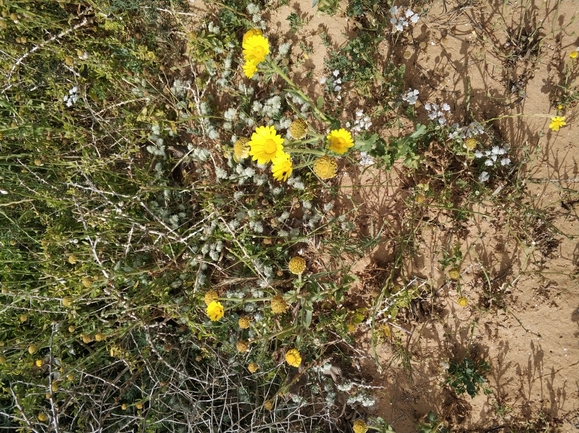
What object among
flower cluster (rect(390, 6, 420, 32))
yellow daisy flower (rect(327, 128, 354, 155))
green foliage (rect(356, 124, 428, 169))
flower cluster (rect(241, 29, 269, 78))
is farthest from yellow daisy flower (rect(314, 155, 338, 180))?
flower cluster (rect(390, 6, 420, 32))

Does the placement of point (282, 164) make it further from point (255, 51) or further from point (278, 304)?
point (278, 304)

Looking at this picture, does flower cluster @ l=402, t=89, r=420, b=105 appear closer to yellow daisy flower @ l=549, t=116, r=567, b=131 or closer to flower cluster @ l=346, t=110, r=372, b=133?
flower cluster @ l=346, t=110, r=372, b=133

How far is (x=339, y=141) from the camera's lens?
99.4 inches

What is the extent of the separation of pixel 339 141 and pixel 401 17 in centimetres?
141

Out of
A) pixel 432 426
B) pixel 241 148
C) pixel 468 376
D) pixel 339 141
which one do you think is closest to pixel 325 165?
pixel 339 141

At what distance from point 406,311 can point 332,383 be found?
2.64 feet

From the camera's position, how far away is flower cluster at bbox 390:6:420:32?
3165mm

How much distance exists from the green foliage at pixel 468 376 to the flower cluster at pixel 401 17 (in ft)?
8.26

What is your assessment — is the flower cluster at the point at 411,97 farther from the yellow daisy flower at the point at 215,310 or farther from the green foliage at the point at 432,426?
the green foliage at the point at 432,426

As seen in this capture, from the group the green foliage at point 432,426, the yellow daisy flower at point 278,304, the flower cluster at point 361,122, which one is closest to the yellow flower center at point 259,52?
the flower cluster at point 361,122

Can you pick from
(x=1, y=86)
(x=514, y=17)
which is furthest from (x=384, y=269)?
(x=1, y=86)

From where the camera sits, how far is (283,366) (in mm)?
3326

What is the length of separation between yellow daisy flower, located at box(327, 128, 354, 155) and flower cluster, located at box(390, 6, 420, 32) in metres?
1.22

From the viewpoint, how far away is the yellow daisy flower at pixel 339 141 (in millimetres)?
2508
